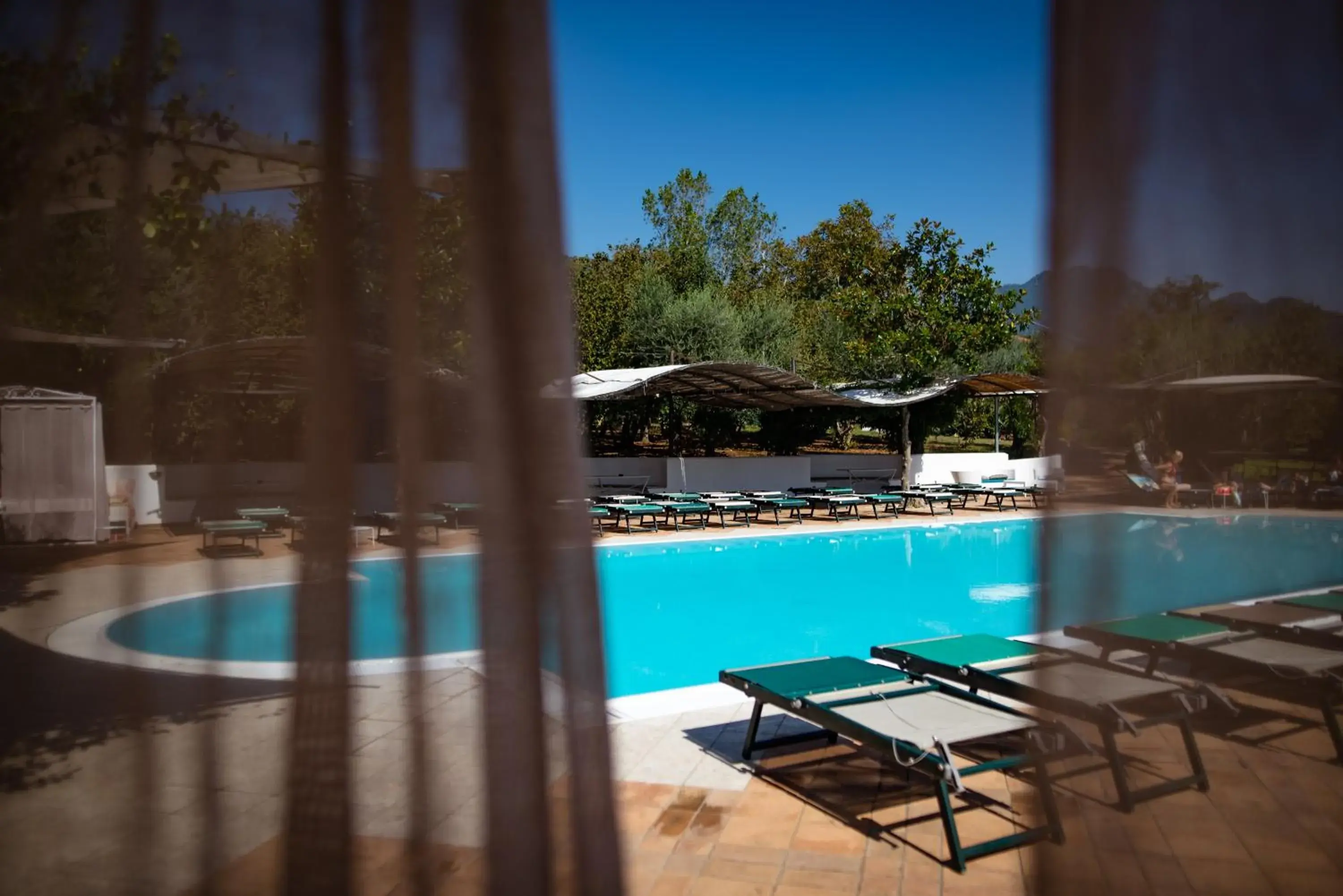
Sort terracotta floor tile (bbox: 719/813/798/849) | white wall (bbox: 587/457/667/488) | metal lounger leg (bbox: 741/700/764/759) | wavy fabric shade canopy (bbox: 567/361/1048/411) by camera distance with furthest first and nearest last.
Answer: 1. white wall (bbox: 587/457/667/488)
2. wavy fabric shade canopy (bbox: 567/361/1048/411)
3. metal lounger leg (bbox: 741/700/764/759)
4. terracotta floor tile (bbox: 719/813/798/849)

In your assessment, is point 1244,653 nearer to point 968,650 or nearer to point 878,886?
point 878,886

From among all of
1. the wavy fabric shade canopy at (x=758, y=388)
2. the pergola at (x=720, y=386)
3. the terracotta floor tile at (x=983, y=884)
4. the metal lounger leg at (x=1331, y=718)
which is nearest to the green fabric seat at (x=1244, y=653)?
the metal lounger leg at (x=1331, y=718)

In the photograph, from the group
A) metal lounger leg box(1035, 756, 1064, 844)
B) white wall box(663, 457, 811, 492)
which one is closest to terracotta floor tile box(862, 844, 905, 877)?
metal lounger leg box(1035, 756, 1064, 844)

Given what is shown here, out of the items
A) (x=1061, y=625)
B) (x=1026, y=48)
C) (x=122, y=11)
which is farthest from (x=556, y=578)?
(x=1026, y=48)

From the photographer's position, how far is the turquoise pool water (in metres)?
1.26

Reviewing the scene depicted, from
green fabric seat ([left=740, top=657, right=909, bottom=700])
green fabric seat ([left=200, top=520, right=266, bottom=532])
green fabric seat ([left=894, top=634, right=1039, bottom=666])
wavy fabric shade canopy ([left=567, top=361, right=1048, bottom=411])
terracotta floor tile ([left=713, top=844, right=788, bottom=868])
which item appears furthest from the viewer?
wavy fabric shade canopy ([left=567, top=361, right=1048, bottom=411])

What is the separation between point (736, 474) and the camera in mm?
18859

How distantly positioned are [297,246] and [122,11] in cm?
38

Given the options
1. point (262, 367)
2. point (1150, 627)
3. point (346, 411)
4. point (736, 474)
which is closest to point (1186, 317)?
point (1150, 627)

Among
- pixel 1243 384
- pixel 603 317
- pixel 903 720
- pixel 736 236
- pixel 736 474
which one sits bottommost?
pixel 903 720

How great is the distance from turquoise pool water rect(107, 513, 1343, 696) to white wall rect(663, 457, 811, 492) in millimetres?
5042

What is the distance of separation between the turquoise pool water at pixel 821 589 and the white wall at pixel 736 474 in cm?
504

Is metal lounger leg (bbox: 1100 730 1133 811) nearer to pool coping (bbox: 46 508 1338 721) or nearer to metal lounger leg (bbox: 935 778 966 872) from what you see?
pool coping (bbox: 46 508 1338 721)

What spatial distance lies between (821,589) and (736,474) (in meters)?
8.67
